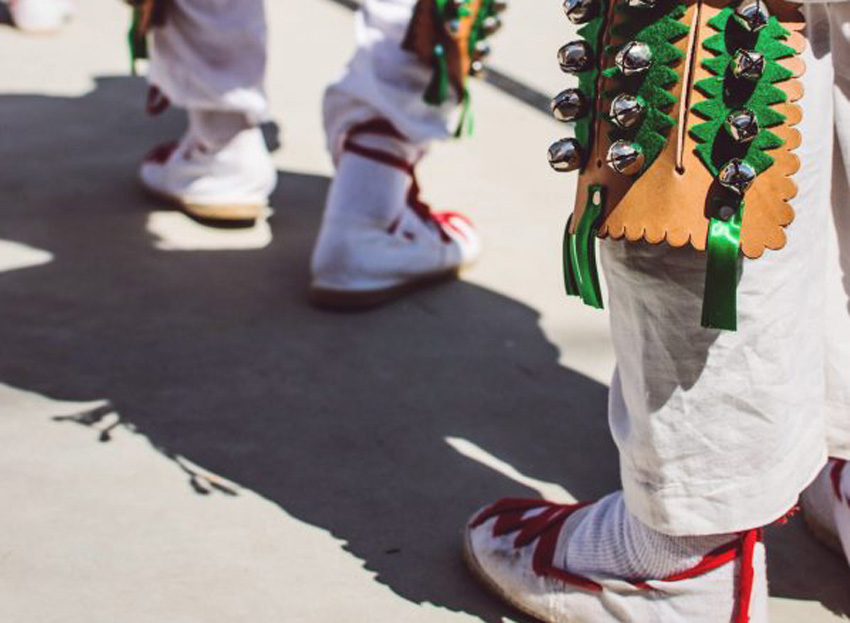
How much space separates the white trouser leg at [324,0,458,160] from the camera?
2.06m

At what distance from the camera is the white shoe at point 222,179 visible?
2359 mm

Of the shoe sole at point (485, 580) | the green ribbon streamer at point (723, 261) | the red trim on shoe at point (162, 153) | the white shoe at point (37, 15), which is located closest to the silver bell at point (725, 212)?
the green ribbon streamer at point (723, 261)

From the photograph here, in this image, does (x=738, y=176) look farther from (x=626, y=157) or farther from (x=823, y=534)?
(x=823, y=534)

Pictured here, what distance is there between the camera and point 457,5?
2006 mm

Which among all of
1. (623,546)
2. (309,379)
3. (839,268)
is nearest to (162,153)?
(309,379)

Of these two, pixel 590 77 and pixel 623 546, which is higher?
pixel 590 77

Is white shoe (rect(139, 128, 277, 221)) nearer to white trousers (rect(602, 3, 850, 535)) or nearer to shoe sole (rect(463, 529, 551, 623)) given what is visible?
shoe sole (rect(463, 529, 551, 623))

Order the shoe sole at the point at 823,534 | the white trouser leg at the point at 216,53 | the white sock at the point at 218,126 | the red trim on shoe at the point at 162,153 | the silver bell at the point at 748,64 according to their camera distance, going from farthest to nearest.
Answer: the red trim on shoe at the point at 162,153, the white sock at the point at 218,126, the white trouser leg at the point at 216,53, the shoe sole at the point at 823,534, the silver bell at the point at 748,64

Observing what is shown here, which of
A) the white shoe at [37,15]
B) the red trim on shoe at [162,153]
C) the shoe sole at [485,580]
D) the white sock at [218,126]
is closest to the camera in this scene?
the shoe sole at [485,580]

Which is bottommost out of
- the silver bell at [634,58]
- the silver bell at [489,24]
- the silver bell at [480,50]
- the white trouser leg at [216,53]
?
the white trouser leg at [216,53]

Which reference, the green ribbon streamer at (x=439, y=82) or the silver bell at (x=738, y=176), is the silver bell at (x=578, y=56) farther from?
the green ribbon streamer at (x=439, y=82)

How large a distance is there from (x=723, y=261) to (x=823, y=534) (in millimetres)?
591

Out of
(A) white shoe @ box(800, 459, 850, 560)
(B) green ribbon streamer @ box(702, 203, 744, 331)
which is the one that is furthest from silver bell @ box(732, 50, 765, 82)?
(A) white shoe @ box(800, 459, 850, 560)

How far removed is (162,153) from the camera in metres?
2.50
